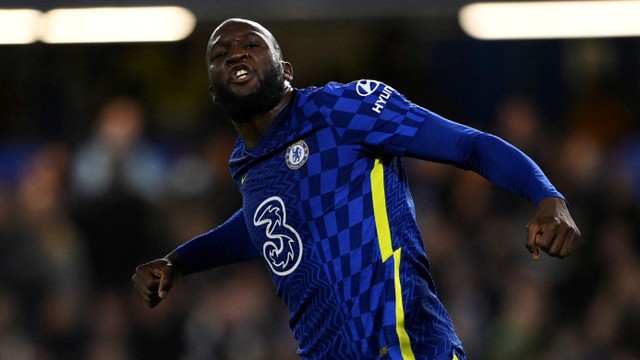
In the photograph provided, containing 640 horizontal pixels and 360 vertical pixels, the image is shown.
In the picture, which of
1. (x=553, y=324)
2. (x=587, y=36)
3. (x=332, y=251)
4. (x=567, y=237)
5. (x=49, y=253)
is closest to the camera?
(x=567, y=237)

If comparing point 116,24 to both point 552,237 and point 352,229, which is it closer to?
point 352,229

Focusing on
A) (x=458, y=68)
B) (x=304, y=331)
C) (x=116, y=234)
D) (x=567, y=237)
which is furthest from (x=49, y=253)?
(x=567, y=237)

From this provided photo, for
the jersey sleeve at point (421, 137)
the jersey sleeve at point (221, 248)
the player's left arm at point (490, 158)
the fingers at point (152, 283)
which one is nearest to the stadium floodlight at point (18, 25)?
the jersey sleeve at point (221, 248)

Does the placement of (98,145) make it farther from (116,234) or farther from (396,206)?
(396,206)

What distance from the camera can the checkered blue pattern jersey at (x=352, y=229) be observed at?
11.7 feet

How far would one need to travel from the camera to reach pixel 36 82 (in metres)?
9.64

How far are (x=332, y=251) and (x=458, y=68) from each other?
599 cm

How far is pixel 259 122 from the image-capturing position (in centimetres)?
392

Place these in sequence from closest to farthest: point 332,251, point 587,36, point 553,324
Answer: point 332,251 < point 553,324 < point 587,36

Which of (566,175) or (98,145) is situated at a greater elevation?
(98,145)

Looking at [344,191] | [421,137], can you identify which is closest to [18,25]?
[344,191]

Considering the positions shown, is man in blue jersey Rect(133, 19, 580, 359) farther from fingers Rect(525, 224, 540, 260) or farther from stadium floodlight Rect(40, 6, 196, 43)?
stadium floodlight Rect(40, 6, 196, 43)

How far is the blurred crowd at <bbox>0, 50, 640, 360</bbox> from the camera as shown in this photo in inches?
318

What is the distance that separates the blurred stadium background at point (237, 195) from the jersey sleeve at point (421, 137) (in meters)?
4.45
